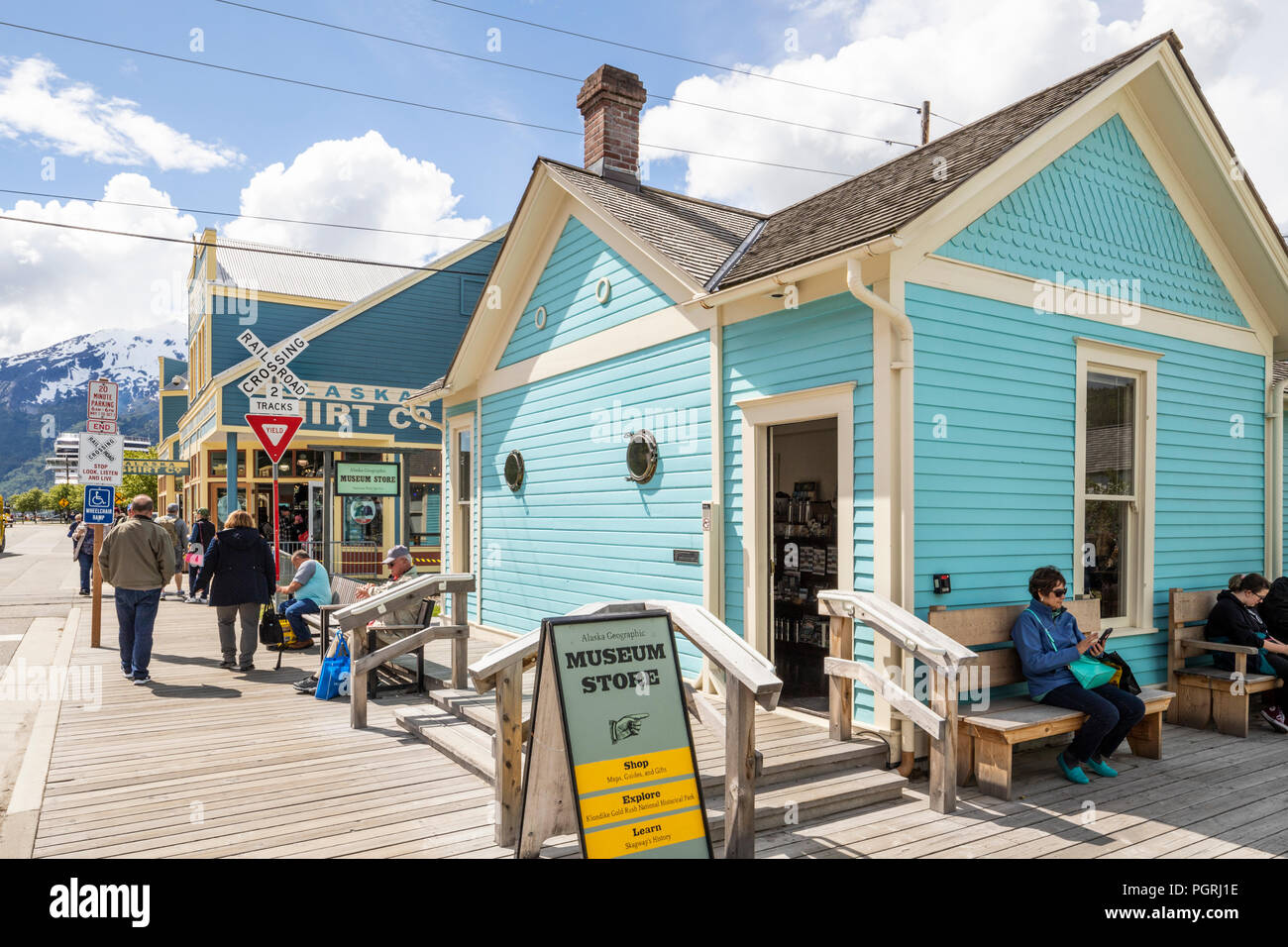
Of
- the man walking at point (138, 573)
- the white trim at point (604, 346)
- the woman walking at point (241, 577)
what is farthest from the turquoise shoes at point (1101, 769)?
the man walking at point (138, 573)

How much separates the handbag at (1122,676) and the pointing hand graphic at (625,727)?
164 inches

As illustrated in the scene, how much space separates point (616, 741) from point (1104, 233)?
258 inches

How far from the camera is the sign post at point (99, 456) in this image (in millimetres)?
10781

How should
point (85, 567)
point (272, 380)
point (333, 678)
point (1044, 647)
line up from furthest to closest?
point (85, 567) < point (272, 380) < point (333, 678) < point (1044, 647)

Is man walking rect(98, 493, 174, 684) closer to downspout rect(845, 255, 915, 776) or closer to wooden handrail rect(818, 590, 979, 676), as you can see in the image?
wooden handrail rect(818, 590, 979, 676)

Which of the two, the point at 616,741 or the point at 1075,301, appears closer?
the point at 616,741

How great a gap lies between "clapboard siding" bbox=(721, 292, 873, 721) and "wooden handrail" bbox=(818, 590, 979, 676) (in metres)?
0.27

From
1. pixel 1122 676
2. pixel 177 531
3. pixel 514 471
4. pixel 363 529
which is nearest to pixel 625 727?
pixel 1122 676

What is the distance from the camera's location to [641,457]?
8336 millimetres

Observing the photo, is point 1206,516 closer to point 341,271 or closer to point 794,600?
point 794,600

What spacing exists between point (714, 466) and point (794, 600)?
2.78 metres

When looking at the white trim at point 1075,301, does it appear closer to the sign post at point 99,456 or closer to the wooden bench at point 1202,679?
the wooden bench at point 1202,679

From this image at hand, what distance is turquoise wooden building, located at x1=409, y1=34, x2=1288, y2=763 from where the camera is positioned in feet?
20.4

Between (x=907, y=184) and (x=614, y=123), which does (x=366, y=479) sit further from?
(x=907, y=184)
